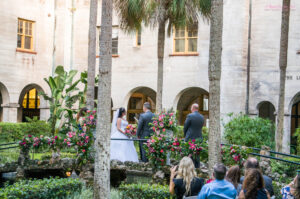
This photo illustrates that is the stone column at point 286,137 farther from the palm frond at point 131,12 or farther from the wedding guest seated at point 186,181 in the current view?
the wedding guest seated at point 186,181

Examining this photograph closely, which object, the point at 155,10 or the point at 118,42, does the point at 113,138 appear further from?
the point at 118,42

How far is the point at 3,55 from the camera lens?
865 inches

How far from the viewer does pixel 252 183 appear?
5637mm

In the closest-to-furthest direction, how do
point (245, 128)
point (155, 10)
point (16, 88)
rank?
point (155, 10)
point (245, 128)
point (16, 88)

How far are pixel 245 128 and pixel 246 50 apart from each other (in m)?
4.24

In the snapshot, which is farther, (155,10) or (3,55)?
(3,55)

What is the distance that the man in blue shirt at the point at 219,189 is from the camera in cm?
552

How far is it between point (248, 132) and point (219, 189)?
475 inches

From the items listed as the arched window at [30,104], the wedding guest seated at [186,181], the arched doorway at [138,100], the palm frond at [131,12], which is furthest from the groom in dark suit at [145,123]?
the arched window at [30,104]

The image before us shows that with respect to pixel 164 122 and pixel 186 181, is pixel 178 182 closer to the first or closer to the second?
pixel 186 181

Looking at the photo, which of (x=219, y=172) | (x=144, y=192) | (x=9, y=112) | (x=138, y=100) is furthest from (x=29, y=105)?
(x=219, y=172)

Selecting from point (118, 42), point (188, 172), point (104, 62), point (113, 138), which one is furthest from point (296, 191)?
point (118, 42)

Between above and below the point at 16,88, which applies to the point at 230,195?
below

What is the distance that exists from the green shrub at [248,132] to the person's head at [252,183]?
37.6 ft
